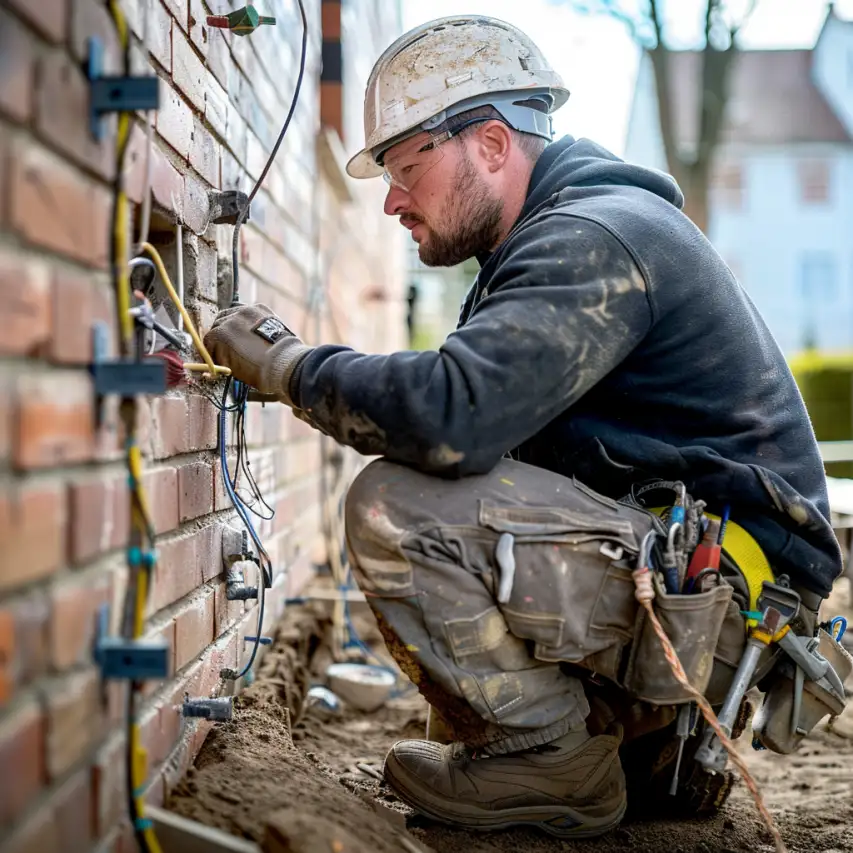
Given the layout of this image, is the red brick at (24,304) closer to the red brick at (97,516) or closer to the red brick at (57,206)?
the red brick at (57,206)

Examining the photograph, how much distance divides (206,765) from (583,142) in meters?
1.74

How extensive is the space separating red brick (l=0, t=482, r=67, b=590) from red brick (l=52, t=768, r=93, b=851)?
0.29 m

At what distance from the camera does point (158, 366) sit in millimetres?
1339

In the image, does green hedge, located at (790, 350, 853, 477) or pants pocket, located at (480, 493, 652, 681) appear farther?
green hedge, located at (790, 350, 853, 477)

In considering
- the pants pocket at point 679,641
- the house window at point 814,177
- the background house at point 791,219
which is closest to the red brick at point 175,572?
the pants pocket at point 679,641

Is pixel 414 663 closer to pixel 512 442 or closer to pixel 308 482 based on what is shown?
pixel 512 442

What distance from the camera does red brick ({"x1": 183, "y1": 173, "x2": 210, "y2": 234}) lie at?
2.03m

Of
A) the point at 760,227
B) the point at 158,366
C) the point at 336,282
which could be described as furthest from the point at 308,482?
the point at 760,227

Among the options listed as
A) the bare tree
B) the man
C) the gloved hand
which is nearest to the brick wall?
the gloved hand

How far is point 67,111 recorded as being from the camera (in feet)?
4.11

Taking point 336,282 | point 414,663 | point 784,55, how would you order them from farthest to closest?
1. point 784,55
2. point 336,282
3. point 414,663

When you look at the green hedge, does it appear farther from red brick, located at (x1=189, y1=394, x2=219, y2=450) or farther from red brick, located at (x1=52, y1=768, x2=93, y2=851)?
red brick, located at (x1=52, y1=768, x2=93, y2=851)

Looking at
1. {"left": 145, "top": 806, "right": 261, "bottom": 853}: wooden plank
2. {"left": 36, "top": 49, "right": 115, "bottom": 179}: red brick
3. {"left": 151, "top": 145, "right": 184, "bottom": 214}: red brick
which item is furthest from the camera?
{"left": 151, "top": 145, "right": 184, "bottom": 214}: red brick

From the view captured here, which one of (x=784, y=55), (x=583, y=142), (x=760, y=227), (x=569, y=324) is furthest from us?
(x=784, y=55)
